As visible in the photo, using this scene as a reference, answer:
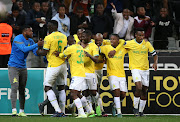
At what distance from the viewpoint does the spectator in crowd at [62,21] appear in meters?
14.8

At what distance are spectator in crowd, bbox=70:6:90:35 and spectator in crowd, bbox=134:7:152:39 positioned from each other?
1.55 metres

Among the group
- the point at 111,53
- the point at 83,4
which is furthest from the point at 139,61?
the point at 83,4

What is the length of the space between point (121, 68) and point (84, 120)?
2542 millimetres

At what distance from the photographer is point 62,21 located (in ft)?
48.8

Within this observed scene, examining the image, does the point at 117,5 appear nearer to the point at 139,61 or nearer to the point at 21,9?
the point at 21,9

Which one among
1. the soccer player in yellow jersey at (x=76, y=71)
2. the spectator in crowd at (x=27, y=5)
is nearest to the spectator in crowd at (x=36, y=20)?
the spectator in crowd at (x=27, y=5)

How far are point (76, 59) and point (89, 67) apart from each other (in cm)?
104

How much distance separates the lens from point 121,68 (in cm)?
1248

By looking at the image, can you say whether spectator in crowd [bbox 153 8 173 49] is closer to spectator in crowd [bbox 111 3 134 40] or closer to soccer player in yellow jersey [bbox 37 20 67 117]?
spectator in crowd [bbox 111 3 134 40]

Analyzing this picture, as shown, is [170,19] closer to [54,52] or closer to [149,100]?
[149,100]

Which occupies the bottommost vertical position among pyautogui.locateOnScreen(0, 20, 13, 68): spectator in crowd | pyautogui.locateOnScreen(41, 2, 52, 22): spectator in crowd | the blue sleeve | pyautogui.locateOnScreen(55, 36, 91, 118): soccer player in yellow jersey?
pyautogui.locateOnScreen(55, 36, 91, 118): soccer player in yellow jersey

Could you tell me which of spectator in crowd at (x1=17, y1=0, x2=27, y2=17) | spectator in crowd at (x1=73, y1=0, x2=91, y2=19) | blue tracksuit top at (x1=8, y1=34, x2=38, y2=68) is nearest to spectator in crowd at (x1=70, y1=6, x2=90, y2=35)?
spectator in crowd at (x1=73, y1=0, x2=91, y2=19)

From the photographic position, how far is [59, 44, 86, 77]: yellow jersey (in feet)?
37.1

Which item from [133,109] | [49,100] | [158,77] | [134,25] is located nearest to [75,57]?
[49,100]
